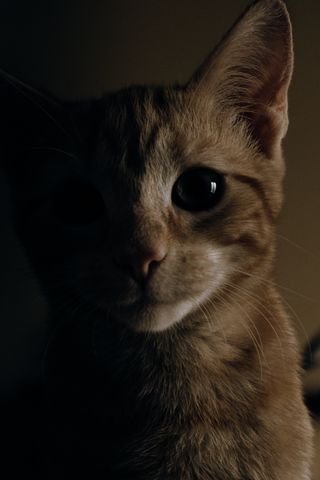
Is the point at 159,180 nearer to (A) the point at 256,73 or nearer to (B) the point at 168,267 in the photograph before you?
(B) the point at 168,267

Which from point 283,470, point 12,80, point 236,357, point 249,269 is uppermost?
point 12,80

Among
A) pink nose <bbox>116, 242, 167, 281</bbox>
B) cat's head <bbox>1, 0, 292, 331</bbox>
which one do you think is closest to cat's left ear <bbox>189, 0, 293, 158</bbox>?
cat's head <bbox>1, 0, 292, 331</bbox>

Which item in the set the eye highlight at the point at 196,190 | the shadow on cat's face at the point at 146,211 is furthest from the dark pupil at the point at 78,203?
the eye highlight at the point at 196,190

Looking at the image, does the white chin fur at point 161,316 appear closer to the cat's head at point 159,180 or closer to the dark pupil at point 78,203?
the cat's head at point 159,180

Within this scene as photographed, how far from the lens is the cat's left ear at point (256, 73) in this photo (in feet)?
2.32

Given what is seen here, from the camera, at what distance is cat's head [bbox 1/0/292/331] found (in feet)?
2.18

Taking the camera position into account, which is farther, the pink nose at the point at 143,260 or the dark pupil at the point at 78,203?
the dark pupil at the point at 78,203

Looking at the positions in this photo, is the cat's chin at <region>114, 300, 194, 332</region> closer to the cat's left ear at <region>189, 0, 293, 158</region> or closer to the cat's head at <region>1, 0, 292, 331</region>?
the cat's head at <region>1, 0, 292, 331</region>

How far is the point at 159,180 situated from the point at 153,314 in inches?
7.0

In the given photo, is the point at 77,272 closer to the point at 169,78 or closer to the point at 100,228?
the point at 100,228

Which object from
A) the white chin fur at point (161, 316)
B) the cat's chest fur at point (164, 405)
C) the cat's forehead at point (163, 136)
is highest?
the cat's forehead at point (163, 136)

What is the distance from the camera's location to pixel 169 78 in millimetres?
1070

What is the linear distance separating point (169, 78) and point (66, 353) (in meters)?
0.60

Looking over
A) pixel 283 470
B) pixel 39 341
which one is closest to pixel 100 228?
pixel 283 470
